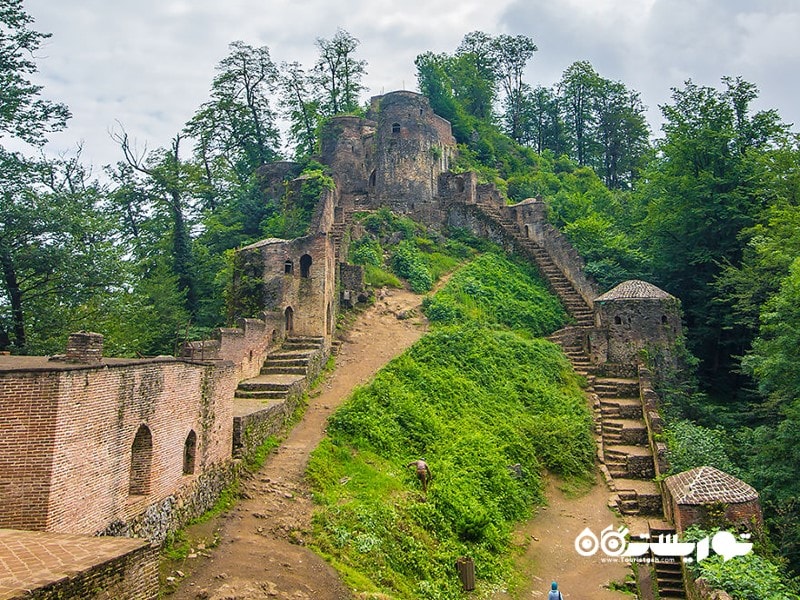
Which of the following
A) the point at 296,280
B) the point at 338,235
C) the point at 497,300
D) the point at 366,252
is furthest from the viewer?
the point at 366,252

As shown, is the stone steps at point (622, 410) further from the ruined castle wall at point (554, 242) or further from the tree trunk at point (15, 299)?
the tree trunk at point (15, 299)

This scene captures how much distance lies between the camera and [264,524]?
10.3 meters

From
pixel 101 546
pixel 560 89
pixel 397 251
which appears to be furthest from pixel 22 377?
pixel 560 89

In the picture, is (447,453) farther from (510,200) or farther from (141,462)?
(510,200)

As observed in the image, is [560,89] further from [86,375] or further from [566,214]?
[86,375]

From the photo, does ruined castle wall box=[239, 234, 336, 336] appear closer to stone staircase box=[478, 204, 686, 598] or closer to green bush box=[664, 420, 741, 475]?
stone staircase box=[478, 204, 686, 598]

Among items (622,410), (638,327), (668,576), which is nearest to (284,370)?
(622,410)

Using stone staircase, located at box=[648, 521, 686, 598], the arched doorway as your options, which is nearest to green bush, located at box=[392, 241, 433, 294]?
the arched doorway

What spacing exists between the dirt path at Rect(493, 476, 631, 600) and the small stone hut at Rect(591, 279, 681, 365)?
6.57m

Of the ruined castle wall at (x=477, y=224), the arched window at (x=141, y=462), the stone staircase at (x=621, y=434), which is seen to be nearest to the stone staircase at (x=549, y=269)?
the stone staircase at (x=621, y=434)

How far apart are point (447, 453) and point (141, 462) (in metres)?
7.40

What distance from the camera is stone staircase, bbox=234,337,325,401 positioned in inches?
609

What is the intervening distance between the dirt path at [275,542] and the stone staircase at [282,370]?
0.95 m

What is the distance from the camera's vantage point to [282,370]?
17453 millimetres
